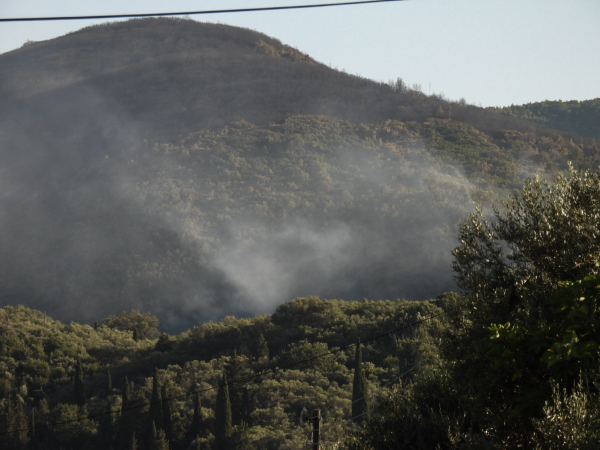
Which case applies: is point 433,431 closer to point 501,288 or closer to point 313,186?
point 501,288

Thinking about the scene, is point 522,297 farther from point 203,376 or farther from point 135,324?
point 135,324

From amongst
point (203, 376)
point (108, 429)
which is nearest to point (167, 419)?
point (108, 429)

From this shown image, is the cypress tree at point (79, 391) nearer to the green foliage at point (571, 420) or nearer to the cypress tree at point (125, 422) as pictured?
the cypress tree at point (125, 422)

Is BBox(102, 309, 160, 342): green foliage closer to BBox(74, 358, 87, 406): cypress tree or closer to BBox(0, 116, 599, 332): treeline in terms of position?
BBox(0, 116, 599, 332): treeline

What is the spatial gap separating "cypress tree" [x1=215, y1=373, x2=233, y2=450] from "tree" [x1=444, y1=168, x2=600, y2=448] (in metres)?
26.2

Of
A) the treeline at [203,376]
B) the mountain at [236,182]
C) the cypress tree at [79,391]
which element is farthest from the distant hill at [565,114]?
the cypress tree at [79,391]

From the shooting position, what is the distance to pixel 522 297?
1047cm

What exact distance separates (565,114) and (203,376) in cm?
12777

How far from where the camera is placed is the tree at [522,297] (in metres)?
8.26

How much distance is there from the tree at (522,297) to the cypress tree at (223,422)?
2621 cm

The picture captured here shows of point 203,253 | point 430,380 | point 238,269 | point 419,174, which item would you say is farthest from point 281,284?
point 430,380

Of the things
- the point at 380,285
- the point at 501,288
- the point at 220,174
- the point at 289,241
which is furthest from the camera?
the point at 220,174

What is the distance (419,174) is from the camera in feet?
346

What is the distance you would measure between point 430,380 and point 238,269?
80107 millimetres
